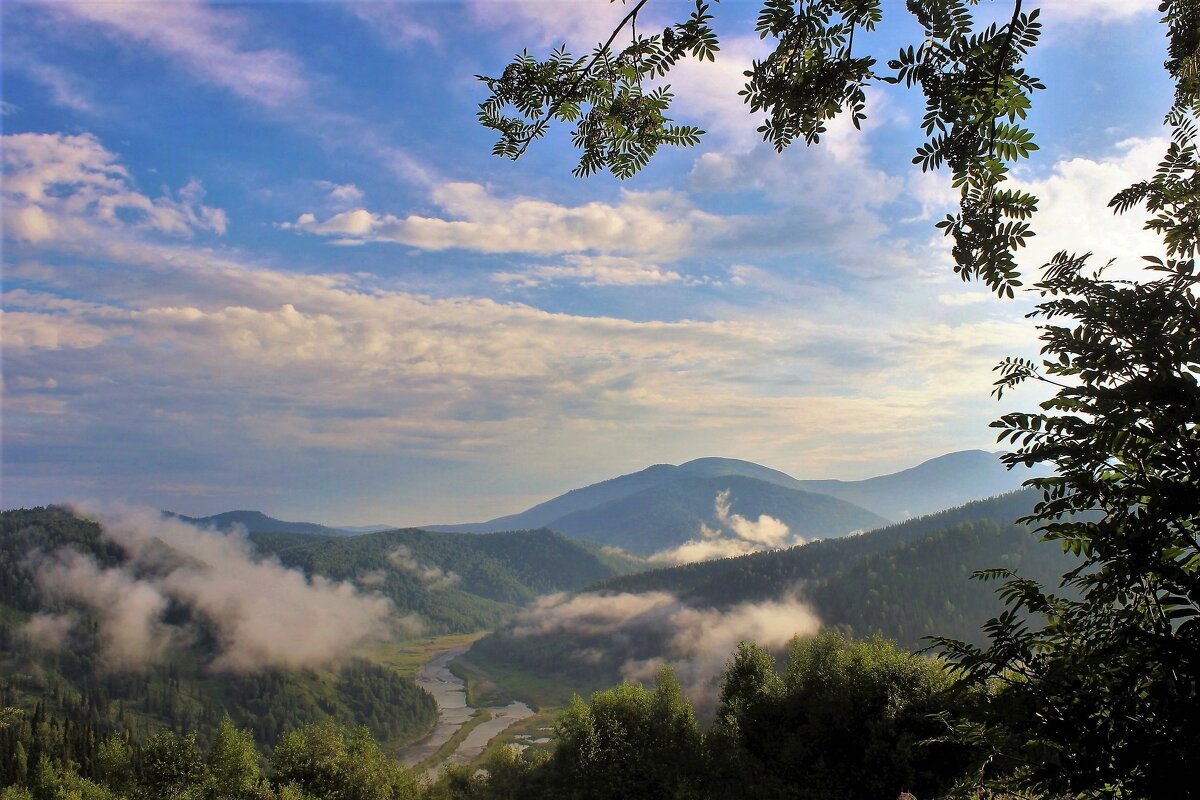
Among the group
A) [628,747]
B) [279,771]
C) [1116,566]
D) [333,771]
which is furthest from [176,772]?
[1116,566]

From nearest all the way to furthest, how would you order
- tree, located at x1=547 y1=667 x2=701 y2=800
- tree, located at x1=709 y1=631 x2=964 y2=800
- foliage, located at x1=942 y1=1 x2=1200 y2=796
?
foliage, located at x1=942 y1=1 x2=1200 y2=796 < tree, located at x1=709 y1=631 x2=964 y2=800 < tree, located at x1=547 y1=667 x2=701 y2=800

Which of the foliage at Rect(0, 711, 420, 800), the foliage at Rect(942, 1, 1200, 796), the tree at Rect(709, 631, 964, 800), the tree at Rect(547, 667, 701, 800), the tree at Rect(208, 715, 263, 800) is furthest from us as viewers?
the tree at Rect(208, 715, 263, 800)

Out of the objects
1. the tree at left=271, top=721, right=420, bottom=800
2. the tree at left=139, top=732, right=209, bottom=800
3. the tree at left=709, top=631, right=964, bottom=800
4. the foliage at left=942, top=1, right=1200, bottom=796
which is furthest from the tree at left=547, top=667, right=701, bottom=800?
the foliage at left=942, top=1, right=1200, bottom=796

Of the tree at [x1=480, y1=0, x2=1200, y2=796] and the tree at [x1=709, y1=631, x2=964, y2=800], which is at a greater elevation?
the tree at [x1=480, y1=0, x2=1200, y2=796]

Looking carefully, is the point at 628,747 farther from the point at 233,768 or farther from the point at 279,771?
the point at 233,768

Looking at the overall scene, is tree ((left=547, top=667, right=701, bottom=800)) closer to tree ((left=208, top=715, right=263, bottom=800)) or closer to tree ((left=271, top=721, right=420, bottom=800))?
tree ((left=271, top=721, right=420, bottom=800))

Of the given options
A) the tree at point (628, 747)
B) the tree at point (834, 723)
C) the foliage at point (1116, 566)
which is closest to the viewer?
the foliage at point (1116, 566)

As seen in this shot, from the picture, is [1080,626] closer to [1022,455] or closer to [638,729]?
[1022,455]

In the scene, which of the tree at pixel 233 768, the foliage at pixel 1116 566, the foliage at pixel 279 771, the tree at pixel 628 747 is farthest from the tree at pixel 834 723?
the tree at pixel 233 768

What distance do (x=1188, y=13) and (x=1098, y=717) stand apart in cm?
582

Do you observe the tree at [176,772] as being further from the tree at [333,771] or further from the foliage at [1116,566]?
the foliage at [1116,566]

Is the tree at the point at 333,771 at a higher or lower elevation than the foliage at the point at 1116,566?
lower

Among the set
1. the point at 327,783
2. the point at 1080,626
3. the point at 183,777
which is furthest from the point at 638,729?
the point at 1080,626

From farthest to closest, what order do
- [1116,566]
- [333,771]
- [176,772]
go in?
[176,772] → [333,771] → [1116,566]
